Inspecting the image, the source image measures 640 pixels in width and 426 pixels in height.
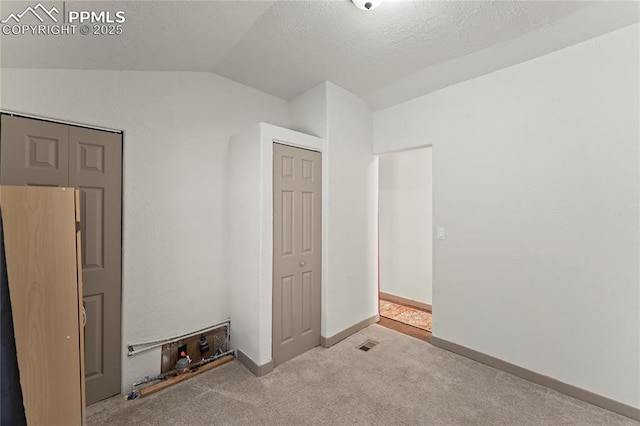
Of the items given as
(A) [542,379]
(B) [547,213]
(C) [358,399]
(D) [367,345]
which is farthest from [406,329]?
(B) [547,213]

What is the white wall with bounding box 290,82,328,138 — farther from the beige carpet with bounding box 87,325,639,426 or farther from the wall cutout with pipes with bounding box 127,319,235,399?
the beige carpet with bounding box 87,325,639,426

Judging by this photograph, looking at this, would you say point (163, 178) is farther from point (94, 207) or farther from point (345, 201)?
point (345, 201)

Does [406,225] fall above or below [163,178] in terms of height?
below

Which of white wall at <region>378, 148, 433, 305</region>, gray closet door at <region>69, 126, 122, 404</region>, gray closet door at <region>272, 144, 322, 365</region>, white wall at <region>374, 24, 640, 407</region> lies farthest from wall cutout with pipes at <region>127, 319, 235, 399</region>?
white wall at <region>378, 148, 433, 305</region>

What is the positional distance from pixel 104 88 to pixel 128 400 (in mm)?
2400

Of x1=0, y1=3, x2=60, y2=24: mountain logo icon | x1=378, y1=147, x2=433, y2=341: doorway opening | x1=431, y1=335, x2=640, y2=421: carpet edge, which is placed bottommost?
x1=431, y1=335, x2=640, y2=421: carpet edge

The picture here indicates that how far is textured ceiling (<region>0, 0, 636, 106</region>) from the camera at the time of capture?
5.40 ft

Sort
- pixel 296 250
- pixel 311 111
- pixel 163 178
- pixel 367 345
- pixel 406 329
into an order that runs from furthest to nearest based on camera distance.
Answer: pixel 406 329 < pixel 311 111 < pixel 367 345 < pixel 296 250 < pixel 163 178

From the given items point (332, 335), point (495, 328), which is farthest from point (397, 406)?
point (495, 328)

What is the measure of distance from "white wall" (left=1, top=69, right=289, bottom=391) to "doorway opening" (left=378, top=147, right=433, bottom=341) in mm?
2475

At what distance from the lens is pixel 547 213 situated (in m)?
2.22

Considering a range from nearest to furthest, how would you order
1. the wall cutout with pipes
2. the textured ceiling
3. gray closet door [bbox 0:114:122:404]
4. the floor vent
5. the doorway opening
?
the textured ceiling, gray closet door [bbox 0:114:122:404], the wall cutout with pipes, the floor vent, the doorway opening

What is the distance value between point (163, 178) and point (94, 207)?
0.53 m

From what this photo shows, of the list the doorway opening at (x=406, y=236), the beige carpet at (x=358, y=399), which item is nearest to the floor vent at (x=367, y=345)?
the beige carpet at (x=358, y=399)
